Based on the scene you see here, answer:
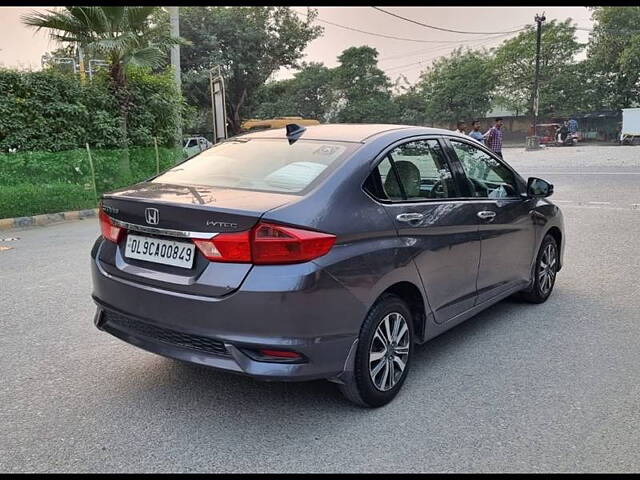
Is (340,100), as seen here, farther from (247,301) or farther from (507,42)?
(247,301)

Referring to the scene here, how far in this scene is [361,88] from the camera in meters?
47.3

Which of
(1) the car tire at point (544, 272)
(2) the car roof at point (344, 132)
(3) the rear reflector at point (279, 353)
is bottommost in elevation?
(1) the car tire at point (544, 272)

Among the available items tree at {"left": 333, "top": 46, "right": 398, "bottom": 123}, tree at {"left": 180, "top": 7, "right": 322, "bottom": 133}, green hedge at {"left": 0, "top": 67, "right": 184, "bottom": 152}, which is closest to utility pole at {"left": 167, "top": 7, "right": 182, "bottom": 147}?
green hedge at {"left": 0, "top": 67, "right": 184, "bottom": 152}

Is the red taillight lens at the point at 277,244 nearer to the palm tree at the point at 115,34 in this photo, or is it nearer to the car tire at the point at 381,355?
the car tire at the point at 381,355

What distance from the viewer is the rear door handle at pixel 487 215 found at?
4129mm

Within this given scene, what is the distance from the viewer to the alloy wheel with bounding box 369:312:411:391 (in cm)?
321

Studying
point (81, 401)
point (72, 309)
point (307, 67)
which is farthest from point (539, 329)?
point (307, 67)

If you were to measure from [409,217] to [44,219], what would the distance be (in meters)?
9.78

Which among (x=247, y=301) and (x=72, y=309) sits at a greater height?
(x=247, y=301)

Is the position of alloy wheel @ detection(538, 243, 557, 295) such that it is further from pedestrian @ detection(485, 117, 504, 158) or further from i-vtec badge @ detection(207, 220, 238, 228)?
pedestrian @ detection(485, 117, 504, 158)

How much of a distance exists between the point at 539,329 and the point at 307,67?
44680 mm

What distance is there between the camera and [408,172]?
12.0ft

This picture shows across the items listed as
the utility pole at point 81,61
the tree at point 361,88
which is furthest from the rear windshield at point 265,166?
the tree at point 361,88

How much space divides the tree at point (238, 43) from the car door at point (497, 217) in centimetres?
2781
